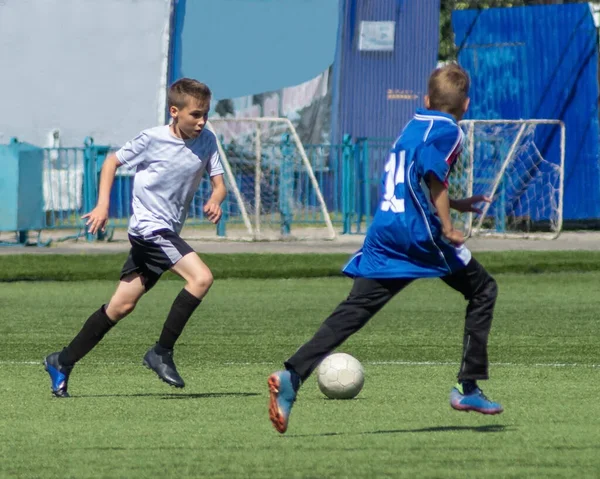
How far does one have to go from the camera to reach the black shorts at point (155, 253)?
829cm

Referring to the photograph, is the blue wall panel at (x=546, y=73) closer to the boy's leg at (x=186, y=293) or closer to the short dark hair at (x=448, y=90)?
the boy's leg at (x=186, y=293)

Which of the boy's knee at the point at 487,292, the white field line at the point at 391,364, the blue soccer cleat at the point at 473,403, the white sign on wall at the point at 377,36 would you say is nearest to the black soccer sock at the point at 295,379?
the blue soccer cleat at the point at 473,403

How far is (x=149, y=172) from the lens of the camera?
839cm

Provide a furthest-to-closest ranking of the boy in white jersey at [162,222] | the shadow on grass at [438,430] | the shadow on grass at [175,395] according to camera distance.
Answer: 1. the boy in white jersey at [162,222]
2. the shadow on grass at [175,395]
3. the shadow on grass at [438,430]

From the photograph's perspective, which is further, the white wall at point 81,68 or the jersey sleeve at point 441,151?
the white wall at point 81,68

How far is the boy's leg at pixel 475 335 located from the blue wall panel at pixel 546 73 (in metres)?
16.2

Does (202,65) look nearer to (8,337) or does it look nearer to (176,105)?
(8,337)

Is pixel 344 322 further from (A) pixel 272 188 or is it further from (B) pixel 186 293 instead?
(A) pixel 272 188

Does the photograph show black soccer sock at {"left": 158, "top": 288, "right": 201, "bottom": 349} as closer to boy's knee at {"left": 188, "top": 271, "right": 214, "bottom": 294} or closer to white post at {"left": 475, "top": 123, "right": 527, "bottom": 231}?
boy's knee at {"left": 188, "top": 271, "right": 214, "bottom": 294}

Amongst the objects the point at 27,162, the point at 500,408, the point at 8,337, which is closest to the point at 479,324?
the point at 500,408

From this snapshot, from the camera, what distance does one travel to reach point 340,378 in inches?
314

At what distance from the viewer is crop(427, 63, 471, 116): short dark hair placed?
23.1 feet

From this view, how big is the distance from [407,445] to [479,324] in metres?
1.01

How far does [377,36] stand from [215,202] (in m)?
19.3
